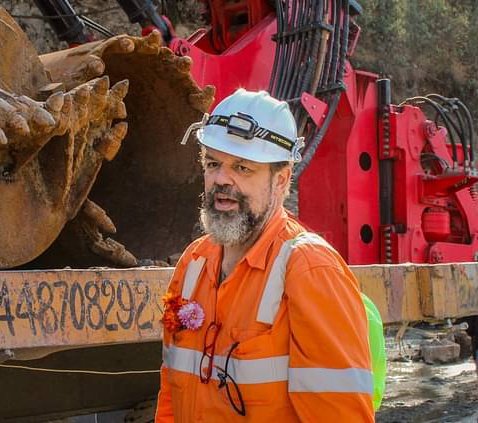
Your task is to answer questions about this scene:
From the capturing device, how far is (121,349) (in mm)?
4059

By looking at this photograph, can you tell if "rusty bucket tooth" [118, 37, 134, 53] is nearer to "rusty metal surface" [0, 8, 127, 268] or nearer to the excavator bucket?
the excavator bucket

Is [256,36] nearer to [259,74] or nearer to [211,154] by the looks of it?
[259,74]

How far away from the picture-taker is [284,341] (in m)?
1.83

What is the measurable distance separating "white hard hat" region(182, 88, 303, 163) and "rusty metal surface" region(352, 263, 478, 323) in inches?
68.3

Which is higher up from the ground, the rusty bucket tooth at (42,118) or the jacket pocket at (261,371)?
the rusty bucket tooth at (42,118)

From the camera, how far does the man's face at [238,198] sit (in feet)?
6.53

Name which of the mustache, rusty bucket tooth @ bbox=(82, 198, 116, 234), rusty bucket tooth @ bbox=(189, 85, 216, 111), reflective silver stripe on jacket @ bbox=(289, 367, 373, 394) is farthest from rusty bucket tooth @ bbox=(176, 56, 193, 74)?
reflective silver stripe on jacket @ bbox=(289, 367, 373, 394)

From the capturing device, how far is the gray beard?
6.51 feet

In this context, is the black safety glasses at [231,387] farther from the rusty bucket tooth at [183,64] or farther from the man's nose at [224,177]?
the rusty bucket tooth at [183,64]

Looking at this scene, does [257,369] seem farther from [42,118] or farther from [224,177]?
[42,118]

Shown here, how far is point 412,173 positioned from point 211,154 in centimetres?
391

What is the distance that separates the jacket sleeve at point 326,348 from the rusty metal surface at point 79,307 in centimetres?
91

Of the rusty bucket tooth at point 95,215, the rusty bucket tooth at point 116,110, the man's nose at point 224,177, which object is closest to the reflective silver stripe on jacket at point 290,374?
the man's nose at point 224,177

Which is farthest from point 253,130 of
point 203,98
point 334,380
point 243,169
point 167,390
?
point 203,98
